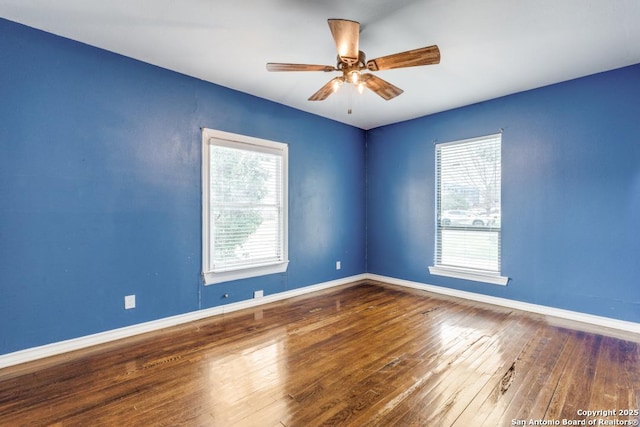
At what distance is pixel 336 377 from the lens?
86.7 inches

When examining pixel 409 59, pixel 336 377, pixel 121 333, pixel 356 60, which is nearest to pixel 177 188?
pixel 121 333

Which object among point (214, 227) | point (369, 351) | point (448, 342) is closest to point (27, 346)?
point (214, 227)

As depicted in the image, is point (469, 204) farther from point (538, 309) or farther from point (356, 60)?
point (356, 60)

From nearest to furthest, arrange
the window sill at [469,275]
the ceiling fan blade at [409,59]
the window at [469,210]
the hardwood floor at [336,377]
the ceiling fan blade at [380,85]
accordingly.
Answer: the hardwood floor at [336,377]
the ceiling fan blade at [409,59]
the ceiling fan blade at [380,85]
the window sill at [469,275]
the window at [469,210]

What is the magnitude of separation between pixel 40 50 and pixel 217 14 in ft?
5.26

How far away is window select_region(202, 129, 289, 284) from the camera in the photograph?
3502mm

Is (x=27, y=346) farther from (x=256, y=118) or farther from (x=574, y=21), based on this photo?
(x=574, y=21)

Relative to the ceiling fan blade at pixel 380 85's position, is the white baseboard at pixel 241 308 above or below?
below

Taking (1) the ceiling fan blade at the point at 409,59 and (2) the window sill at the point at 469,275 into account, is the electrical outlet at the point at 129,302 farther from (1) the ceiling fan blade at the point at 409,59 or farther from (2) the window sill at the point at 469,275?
(2) the window sill at the point at 469,275

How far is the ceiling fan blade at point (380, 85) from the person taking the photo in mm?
2690

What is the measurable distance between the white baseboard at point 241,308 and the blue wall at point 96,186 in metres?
0.06

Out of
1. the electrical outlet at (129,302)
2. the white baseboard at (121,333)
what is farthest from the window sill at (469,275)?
the electrical outlet at (129,302)

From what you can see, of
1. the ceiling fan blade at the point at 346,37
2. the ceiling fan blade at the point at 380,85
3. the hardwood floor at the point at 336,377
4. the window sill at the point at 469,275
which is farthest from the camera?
the window sill at the point at 469,275

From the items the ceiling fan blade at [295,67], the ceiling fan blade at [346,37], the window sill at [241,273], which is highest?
the ceiling fan blade at [346,37]
